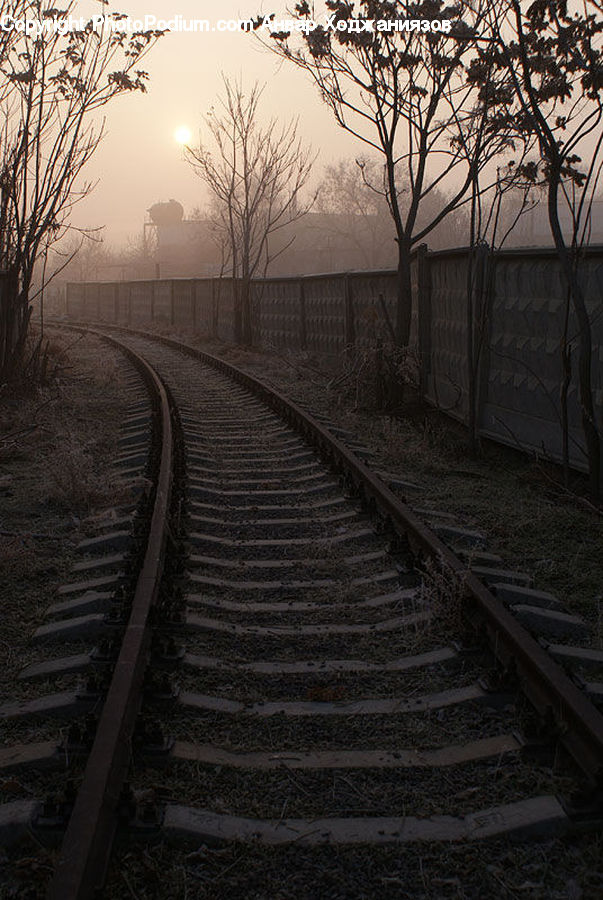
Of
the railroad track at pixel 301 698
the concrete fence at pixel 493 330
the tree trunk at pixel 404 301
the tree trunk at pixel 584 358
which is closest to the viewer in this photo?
the railroad track at pixel 301 698

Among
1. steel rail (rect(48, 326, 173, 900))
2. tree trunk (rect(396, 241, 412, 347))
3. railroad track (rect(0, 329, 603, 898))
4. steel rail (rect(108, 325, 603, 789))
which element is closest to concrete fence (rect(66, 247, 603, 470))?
tree trunk (rect(396, 241, 412, 347))

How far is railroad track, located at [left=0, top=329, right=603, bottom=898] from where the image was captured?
2539mm

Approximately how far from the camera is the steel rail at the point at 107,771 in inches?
83.7

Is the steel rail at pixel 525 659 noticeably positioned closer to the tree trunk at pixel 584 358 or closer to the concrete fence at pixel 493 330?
the tree trunk at pixel 584 358

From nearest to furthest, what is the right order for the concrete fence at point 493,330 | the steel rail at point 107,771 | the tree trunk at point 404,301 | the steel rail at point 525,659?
the steel rail at point 107,771
the steel rail at point 525,659
the concrete fence at point 493,330
the tree trunk at point 404,301

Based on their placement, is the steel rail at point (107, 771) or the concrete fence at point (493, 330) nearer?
the steel rail at point (107, 771)

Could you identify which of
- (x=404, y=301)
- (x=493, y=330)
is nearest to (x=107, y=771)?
(x=493, y=330)

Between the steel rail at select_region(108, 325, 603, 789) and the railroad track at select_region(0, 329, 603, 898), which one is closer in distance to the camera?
the railroad track at select_region(0, 329, 603, 898)

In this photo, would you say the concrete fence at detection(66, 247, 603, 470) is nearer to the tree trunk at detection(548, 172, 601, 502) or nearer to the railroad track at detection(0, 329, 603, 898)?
the tree trunk at detection(548, 172, 601, 502)

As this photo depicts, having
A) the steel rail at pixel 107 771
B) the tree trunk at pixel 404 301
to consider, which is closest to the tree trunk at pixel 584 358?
the steel rail at pixel 107 771

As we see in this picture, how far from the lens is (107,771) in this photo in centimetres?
251

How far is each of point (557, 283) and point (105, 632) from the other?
476 cm

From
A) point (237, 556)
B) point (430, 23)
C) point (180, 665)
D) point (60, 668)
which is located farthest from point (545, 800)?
point (430, 23)

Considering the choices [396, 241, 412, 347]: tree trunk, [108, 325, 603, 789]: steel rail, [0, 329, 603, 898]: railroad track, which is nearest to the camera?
[0, 329, 603, 898]: railroad track
